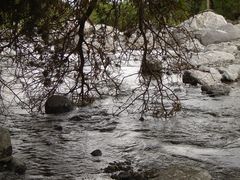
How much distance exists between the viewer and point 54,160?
684 cm

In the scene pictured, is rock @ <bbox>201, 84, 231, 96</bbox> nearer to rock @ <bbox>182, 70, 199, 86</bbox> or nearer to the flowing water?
rock @ <bbox>182, 70, 199, 86</bbox>

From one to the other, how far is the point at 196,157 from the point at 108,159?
1.32 m

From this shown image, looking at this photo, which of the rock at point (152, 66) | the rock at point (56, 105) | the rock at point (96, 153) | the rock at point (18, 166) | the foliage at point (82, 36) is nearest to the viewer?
the foliage at point (82, 36)

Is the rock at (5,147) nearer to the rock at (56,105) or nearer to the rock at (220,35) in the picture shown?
the rock at (56,105)

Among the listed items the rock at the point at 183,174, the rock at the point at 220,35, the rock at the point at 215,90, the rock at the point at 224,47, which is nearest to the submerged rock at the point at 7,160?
the rock at the point at 183,174

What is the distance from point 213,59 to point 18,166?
1433cm

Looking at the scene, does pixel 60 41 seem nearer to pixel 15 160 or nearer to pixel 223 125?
pixel 15 160

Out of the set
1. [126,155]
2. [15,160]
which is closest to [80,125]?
[126,155]

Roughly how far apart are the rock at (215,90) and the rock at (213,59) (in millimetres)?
5343

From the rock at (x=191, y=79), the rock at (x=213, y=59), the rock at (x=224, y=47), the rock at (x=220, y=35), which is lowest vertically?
the rock at (x=191, y=79)

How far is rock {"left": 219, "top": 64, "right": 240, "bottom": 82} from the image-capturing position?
14.8m

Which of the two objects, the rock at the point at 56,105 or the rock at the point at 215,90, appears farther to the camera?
the rock at the point at 215,90

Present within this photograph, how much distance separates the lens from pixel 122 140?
7957 mm

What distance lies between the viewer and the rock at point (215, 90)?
1223cm
